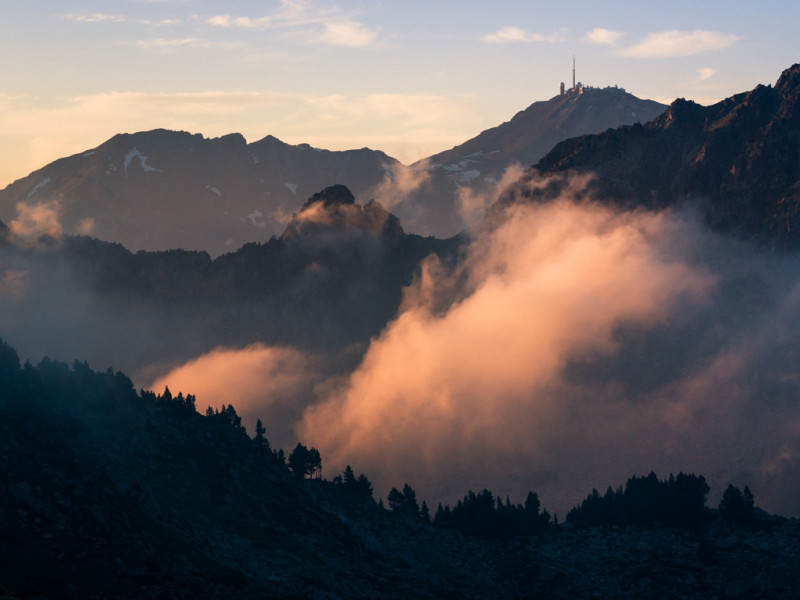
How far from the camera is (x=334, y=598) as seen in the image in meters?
198

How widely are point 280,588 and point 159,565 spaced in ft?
82.3

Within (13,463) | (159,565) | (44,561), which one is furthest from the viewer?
(13,463)

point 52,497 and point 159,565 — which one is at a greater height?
point 52,497

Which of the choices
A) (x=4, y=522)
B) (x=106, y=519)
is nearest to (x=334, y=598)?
(x=106, y=519)

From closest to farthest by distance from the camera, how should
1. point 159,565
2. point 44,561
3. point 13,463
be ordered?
point 44,561 → point 159,565 → point 13,463

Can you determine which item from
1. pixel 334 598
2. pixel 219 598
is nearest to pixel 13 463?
pixel 219 598

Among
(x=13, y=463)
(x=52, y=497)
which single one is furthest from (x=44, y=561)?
(x=13, y=463)

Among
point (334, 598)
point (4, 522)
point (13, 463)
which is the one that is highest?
point (13, 463)

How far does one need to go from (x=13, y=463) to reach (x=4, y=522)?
22655 millimetres

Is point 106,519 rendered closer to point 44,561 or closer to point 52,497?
point 52,497

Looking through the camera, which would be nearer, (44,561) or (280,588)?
(44,561)

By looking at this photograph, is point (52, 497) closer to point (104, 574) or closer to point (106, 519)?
point (106, 519)

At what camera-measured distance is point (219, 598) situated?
177750 millimetres

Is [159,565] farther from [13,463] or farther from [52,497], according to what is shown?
[13,463]
